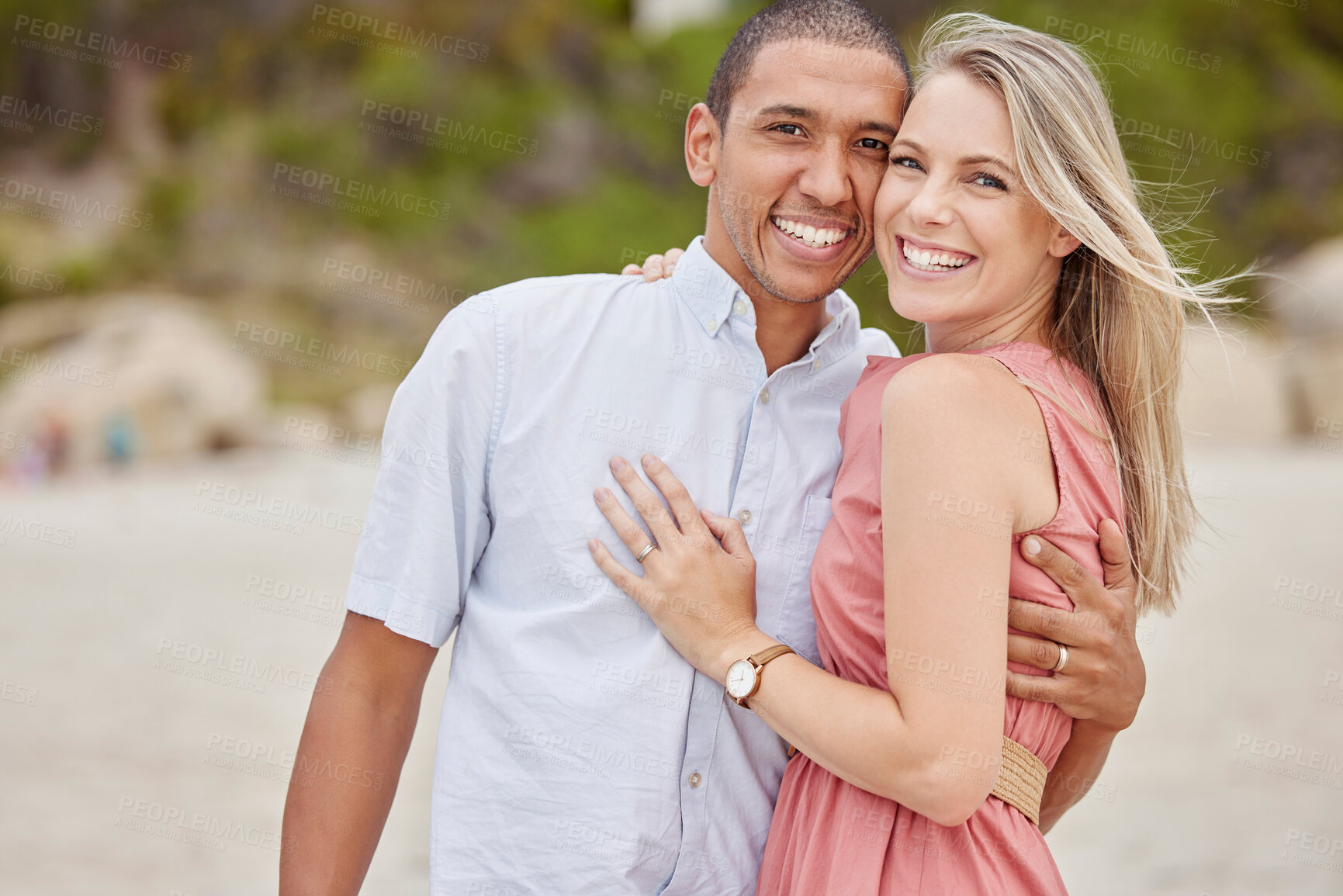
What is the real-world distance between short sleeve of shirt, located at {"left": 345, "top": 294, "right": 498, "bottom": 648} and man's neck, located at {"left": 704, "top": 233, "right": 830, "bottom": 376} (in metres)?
0.50

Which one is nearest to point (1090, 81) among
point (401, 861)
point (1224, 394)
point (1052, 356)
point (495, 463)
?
point (1052, 356)

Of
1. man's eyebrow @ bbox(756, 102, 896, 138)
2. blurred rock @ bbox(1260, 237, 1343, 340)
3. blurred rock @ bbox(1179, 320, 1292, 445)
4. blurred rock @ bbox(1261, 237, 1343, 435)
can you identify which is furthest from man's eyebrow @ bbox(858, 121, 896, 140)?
blurred rock @ bbox(1260, 237, 1343, 340)

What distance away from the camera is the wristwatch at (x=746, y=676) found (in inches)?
76.5

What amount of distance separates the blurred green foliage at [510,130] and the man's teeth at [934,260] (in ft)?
47.3

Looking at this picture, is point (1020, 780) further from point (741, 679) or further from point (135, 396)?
point (135, 396)

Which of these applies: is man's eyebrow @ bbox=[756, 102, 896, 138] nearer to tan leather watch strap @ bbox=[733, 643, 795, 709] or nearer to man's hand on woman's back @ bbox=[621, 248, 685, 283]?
man's hand on woman's back @ bbox=[621, 248, 685, 283]

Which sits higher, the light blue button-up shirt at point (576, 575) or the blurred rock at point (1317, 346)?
the blurred rock at point (1317, 346)

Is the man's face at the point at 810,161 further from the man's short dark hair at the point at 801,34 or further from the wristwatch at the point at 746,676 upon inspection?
the wristwatch at the point at 746,676

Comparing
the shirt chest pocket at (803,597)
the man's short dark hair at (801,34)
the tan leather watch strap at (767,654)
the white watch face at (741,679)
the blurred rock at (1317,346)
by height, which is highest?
the blurred rock at (1317,346)

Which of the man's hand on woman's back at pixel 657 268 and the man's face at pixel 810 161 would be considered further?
the man's hand on woman's back at pixel 657 268

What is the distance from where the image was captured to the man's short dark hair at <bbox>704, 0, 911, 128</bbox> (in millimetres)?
2273

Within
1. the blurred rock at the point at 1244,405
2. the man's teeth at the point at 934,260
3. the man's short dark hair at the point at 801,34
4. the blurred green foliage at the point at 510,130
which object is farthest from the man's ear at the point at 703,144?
the blurred green foliage at the point at 510,130

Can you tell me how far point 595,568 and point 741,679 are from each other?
1.06 feet

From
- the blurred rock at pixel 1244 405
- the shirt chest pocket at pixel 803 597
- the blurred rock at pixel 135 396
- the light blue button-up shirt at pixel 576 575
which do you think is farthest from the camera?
the blurred rock at pixel 1244 405
